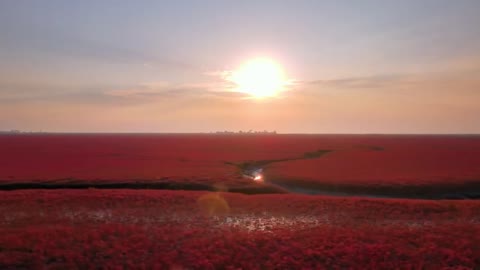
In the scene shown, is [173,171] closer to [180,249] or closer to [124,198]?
[124,198]

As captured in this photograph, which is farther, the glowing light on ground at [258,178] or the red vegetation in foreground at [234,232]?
the glowing light on ground at [258,178]

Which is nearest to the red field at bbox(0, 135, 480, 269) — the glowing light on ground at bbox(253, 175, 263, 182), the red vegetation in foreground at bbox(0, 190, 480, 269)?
the red vegetation in foreground at bbox(0, 190, 480, 269)

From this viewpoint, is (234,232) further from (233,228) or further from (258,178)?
(258,178)

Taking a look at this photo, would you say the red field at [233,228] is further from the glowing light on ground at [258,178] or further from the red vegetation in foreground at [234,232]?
the glowing light on ground at [258,178]

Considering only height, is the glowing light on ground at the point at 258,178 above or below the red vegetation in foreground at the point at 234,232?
above

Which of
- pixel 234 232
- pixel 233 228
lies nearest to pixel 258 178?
pixel 233 228

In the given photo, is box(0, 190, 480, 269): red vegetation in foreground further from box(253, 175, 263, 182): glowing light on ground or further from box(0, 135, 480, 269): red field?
box(253, 175, 263, 182): glowing light on ground

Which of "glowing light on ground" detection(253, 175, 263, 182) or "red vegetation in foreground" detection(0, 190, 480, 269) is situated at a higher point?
"glowing light on ground" detection(253, 175, 263, 182)

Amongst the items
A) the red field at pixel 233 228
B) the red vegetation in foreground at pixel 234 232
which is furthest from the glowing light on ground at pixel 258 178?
the red vegetation in foreground at pixel 234 232
